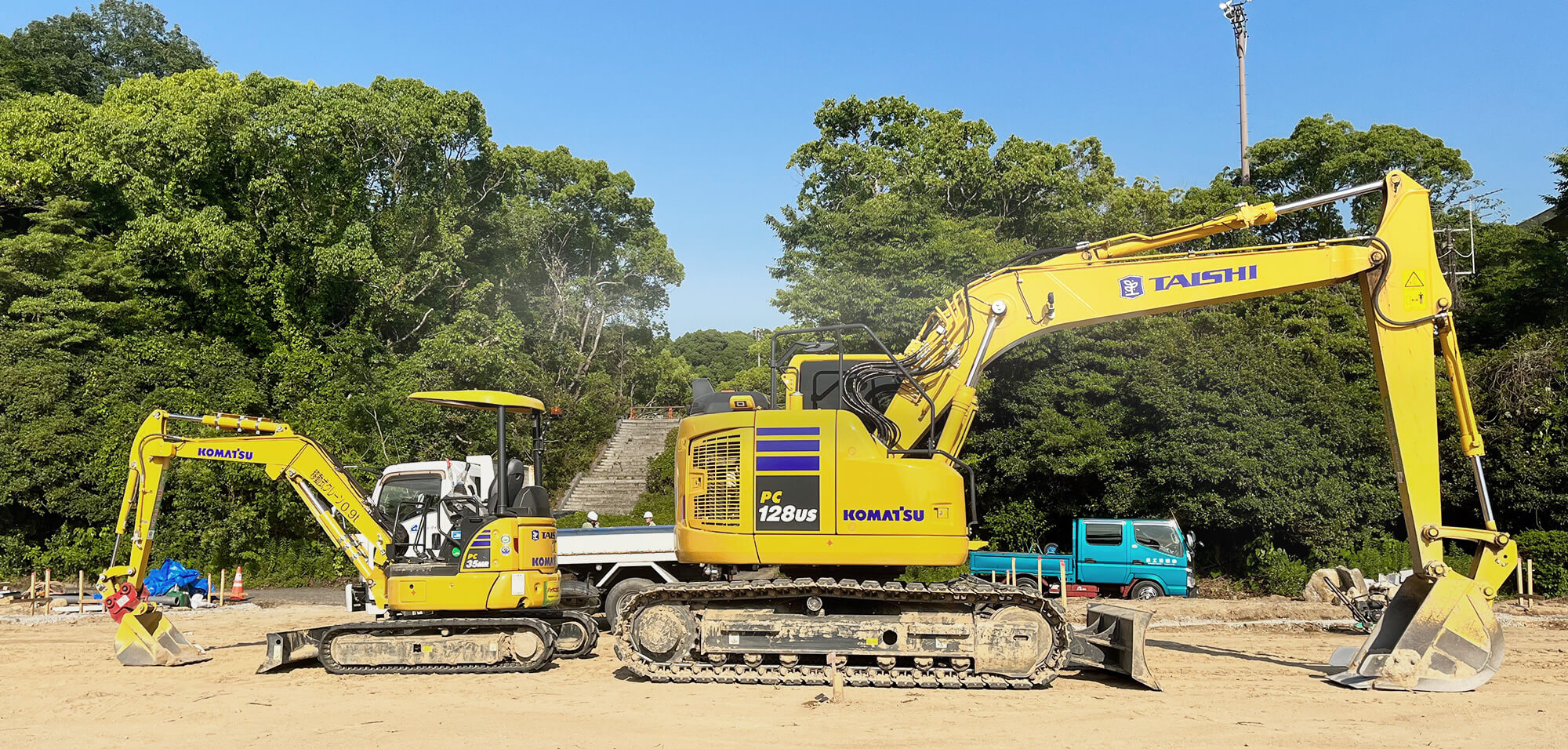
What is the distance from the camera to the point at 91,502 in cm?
2297

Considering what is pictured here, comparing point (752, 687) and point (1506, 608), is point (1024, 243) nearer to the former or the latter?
point (1506, 608)

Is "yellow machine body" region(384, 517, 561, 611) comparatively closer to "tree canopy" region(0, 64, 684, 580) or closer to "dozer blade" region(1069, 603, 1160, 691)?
"dozer blade" region(1069, 603, 1160, 691)

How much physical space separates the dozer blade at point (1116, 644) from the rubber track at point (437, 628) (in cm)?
570

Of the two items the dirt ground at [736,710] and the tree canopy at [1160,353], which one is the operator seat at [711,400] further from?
the tree canopy at [1160,353]

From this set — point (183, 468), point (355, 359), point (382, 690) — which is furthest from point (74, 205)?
point (382, 690)

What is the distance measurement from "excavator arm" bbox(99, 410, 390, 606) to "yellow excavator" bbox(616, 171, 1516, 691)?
396cm

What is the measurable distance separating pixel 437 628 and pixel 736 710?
434 centimetres

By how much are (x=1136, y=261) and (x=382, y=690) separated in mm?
8759

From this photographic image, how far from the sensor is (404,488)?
15.2 meters

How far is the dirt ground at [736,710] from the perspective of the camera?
785 centimetres

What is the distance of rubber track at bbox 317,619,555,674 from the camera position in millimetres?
11188

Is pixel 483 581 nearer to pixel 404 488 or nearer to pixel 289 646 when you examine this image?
pixel 289 646

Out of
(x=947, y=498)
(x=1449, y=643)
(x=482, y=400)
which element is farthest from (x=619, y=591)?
(x=1449, y=643)

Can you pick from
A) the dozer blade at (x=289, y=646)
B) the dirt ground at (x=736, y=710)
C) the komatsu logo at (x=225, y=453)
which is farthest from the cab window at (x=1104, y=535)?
the komatsu logo at (x=225, y=453)
